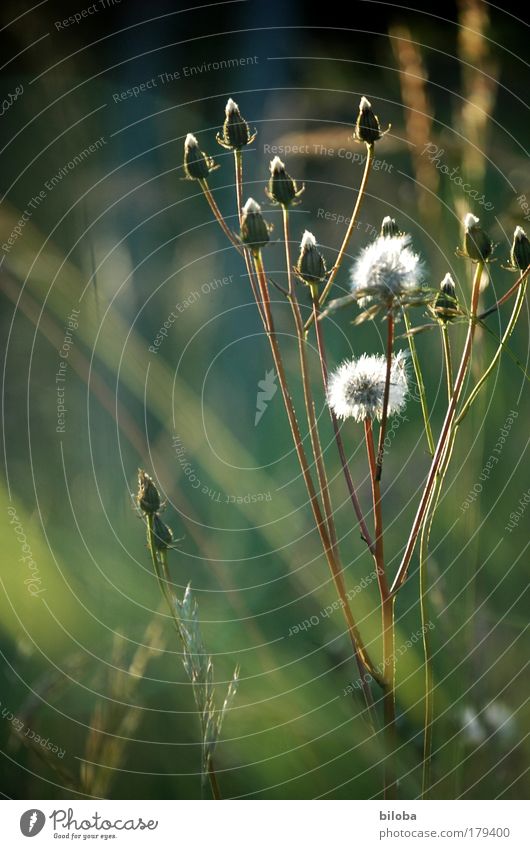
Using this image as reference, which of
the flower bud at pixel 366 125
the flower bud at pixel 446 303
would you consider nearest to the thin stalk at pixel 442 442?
the flower bud at pixel 446 303

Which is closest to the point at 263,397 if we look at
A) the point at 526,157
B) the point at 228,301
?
the point at 228,301

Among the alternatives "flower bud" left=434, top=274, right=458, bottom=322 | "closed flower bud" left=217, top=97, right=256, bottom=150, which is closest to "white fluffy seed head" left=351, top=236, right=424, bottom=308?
"flower bud" left=434, top=274, right=458, bottom=322

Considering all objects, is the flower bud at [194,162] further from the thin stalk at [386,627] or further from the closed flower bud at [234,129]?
the thin stalk at [386,627]

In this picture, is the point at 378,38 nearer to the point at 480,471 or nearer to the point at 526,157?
the point at 526,157

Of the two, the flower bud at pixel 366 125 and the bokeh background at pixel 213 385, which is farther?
the bokeh background at pixel 213 385

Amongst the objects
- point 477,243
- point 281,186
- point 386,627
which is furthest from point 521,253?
point 386,627
